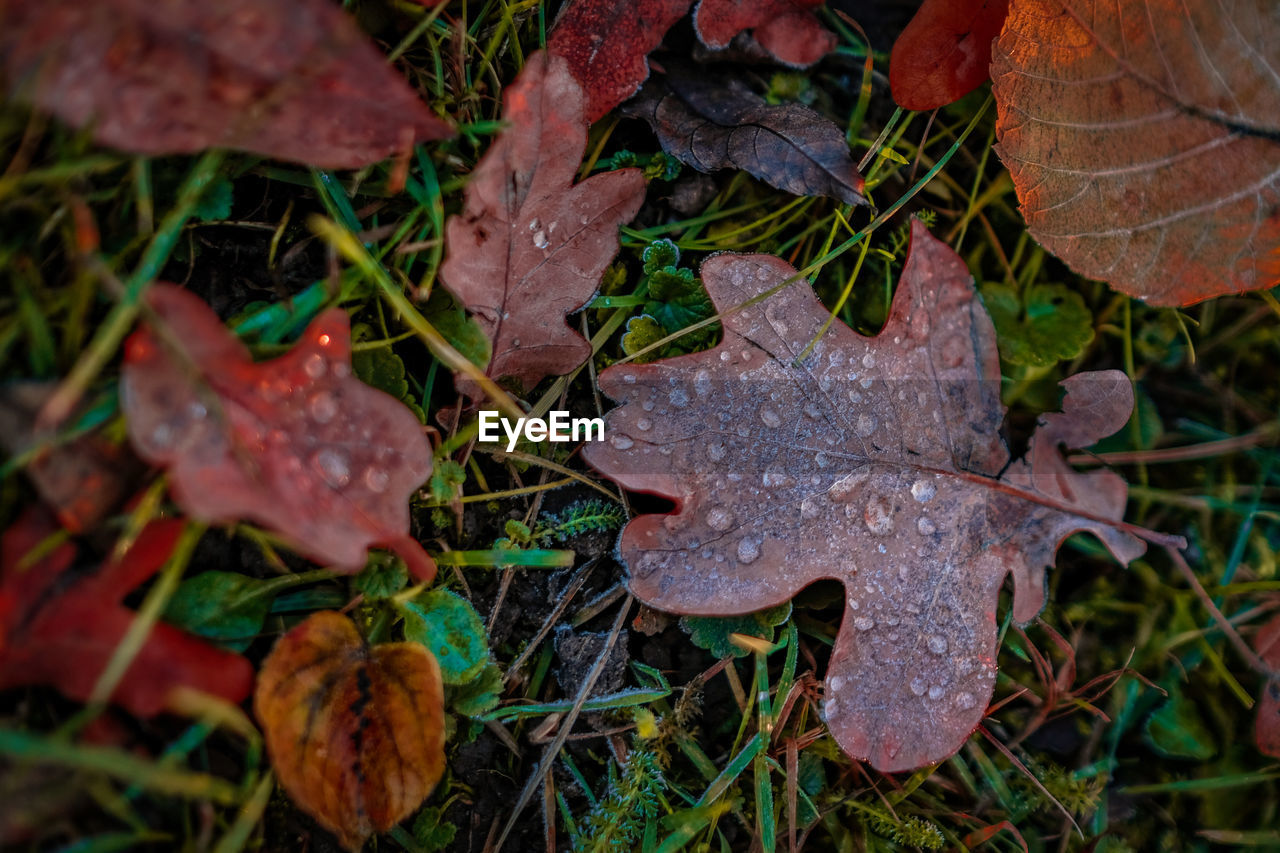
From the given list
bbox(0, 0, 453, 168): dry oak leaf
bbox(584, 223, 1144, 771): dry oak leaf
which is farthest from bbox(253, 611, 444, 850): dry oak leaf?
bbox(0, 0, 453, 168): dry oak leaf

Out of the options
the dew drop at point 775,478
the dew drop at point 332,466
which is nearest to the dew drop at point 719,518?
the dew drop at point 775,478

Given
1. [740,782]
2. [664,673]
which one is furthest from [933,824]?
[664,673]

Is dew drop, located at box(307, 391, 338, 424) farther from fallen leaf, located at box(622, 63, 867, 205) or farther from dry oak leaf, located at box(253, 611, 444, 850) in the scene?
fallen leaf, located at box(622, 63, 867, 205)

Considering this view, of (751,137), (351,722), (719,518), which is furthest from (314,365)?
(751,137)

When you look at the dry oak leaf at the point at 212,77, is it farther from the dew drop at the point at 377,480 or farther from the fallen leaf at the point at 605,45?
the dew drop at the point at 377,480

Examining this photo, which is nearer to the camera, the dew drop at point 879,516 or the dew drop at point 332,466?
the dew drop at point 332,466
